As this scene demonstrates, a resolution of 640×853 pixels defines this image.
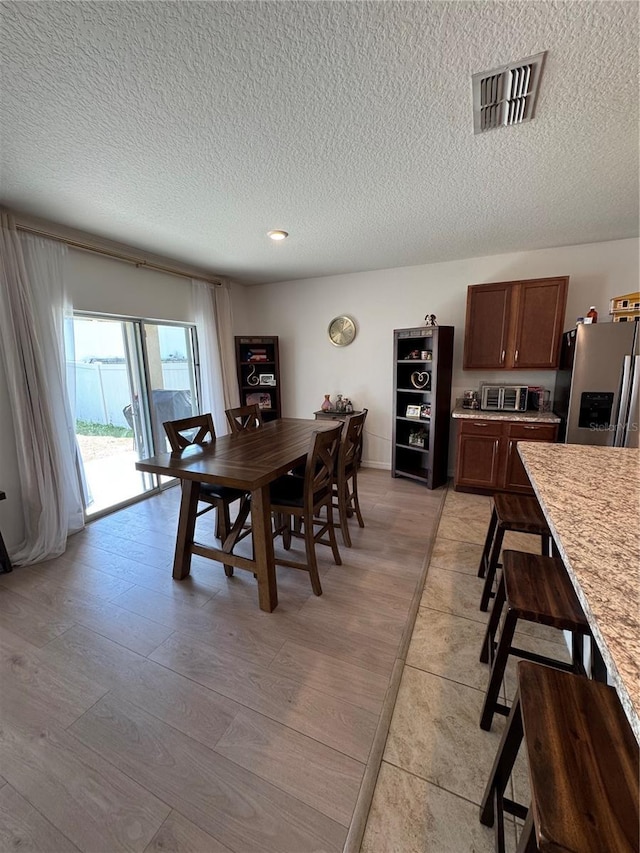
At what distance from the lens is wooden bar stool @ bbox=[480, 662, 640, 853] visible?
569mm

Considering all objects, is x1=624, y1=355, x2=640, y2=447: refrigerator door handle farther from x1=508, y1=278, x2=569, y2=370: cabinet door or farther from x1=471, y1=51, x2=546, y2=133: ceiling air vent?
x1=471, y1=51, x2=546, y2=133: ceiling air vent

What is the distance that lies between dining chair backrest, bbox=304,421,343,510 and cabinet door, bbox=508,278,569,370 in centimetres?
238

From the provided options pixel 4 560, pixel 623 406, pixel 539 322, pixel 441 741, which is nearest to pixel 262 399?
pixel 4 560

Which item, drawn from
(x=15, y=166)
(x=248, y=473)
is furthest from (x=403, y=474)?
(x=15, y=166)

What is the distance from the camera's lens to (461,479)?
375 centimetres

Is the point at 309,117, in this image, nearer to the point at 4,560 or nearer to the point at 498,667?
the point at 498,667

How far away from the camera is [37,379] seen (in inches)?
102

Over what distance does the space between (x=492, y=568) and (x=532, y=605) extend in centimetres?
82

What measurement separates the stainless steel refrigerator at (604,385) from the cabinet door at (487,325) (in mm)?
639

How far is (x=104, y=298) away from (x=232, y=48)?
2649 millimetres

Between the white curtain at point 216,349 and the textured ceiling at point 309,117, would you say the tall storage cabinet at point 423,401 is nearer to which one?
the textured ceiling at point 309,117

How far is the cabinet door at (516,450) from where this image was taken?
10.8 ft

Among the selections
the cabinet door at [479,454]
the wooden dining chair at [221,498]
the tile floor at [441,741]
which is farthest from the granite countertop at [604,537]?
the wooden dining chair at [221,498]

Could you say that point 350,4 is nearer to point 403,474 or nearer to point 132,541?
point 132,541
